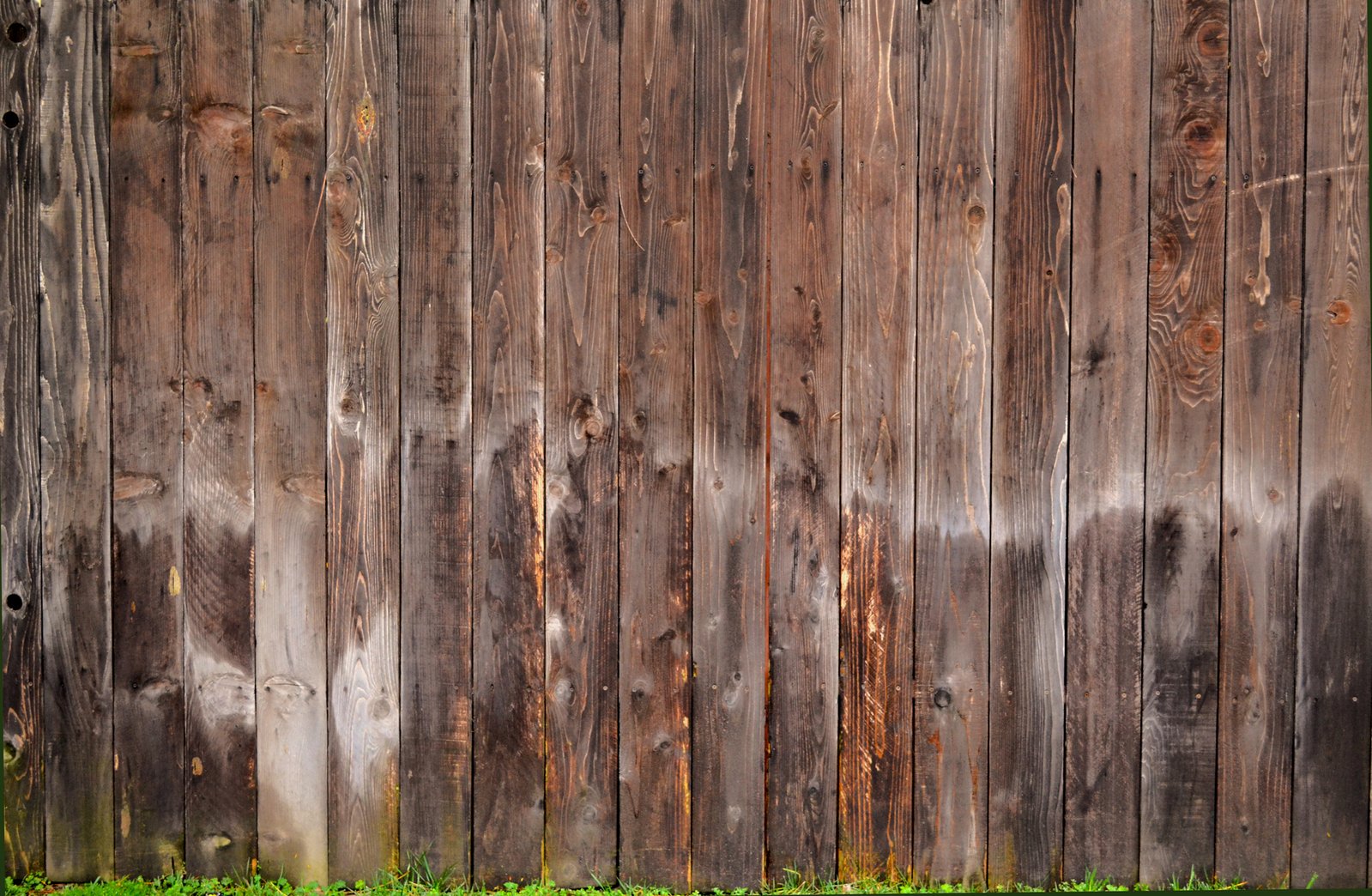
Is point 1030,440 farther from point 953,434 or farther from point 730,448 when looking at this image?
point 730,448

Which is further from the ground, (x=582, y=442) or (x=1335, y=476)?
(x=582, y=442)

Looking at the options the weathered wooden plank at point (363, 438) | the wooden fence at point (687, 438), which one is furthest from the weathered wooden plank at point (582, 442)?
the weathered wooden plank at point (363, 438)

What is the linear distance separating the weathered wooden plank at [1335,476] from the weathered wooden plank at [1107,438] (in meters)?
0.41

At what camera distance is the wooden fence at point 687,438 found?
8.30 feet

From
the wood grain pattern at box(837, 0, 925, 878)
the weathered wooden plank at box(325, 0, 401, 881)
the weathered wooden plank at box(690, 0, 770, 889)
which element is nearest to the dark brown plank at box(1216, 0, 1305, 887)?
the wood grain pattern at box(837, 0, 925, 878)

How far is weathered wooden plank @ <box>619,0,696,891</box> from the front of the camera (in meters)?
2.52

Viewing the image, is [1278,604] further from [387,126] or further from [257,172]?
[257,172]

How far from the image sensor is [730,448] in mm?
2559

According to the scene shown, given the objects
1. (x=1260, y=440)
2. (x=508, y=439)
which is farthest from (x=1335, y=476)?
(x=508, y=439)

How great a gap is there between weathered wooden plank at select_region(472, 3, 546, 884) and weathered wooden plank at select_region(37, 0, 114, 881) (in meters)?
0.92

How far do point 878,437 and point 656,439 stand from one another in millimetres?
543

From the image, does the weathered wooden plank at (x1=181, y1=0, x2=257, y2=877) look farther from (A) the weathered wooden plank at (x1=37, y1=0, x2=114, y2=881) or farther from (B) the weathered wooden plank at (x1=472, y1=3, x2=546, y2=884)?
(B) the weathered wooden plank at (x1=472, y1=3, x2=546, y2=884)

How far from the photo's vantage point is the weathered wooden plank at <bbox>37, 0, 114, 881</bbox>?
2553 mm

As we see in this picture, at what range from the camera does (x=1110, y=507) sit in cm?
258
